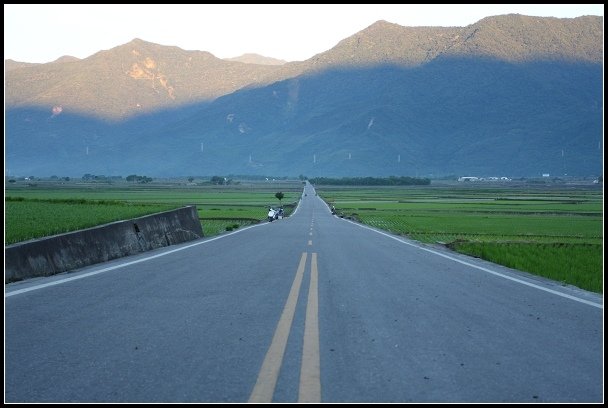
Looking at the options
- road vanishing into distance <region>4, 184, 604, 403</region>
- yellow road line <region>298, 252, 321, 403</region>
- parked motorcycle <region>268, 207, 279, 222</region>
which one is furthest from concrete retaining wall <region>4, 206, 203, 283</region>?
parked motorcycle <region>268, 207, 279, 222</region>

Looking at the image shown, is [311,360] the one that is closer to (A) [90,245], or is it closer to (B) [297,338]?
(B) [297,338]

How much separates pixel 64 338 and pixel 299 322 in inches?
111

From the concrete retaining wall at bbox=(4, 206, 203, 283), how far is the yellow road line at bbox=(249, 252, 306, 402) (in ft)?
18.4

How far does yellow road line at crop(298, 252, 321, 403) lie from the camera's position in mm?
5543

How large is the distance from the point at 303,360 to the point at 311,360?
8 cm

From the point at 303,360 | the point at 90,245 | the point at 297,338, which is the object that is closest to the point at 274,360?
the point at 303,360

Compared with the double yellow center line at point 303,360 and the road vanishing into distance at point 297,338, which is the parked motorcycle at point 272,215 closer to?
the road vanishing into distance at point 297,338

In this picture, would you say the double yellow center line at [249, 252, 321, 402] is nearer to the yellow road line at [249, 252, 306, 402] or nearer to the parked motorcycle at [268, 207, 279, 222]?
the yellow road line at [249, 252, 306, 402]

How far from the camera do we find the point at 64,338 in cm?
741

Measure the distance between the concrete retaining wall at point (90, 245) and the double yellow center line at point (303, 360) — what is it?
5581 mm

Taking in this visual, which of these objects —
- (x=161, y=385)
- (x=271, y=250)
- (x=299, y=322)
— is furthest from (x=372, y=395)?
(x=271, y=250)

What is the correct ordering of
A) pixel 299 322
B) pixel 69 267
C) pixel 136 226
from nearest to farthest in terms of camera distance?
pixel 299 322 < pixel 69 267 < pixel 136 226

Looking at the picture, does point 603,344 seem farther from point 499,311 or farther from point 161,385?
point 161,385

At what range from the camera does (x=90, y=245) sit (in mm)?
15617
